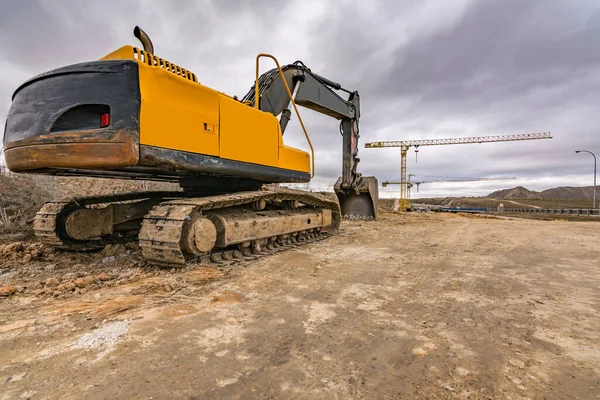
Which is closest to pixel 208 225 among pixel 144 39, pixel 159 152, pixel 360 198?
pixel 159 152

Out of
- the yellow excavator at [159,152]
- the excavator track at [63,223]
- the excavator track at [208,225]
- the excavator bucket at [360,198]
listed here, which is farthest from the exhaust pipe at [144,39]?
the excavator bucket at [360,198]

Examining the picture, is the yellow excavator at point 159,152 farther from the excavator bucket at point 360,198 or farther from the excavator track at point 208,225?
the excavator bucket at point 360,198

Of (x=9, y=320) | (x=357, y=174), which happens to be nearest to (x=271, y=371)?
(x=9, y=320)

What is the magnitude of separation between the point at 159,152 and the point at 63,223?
2.56 m

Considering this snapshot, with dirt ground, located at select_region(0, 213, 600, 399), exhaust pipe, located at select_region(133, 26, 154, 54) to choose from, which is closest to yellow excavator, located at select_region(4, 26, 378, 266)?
exhaust pipe, located at select_region(133, 26, 154, 54)

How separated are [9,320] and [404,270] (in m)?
4.12

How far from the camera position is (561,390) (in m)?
1.68

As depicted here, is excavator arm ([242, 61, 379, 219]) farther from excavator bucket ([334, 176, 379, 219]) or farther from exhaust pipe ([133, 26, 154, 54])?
exhaust pipe ([133, 26, 154, 54])

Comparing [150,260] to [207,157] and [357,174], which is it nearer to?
[207,157]

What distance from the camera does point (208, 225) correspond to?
13.5ft

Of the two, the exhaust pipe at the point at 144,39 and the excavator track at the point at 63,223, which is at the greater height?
the exhaust pipe at the point at 144,39

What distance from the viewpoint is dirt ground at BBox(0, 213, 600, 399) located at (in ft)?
5.60

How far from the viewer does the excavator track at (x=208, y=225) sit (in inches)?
146

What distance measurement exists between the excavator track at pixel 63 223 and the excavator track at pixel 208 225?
5.51 feet
